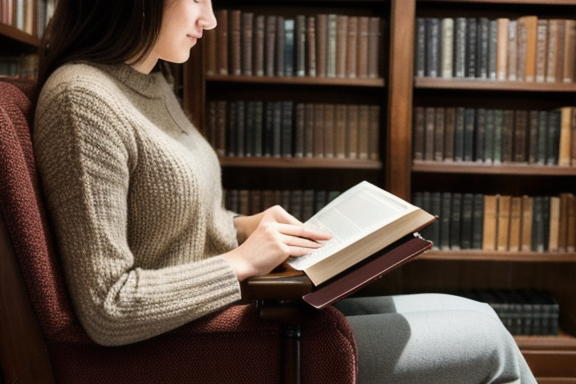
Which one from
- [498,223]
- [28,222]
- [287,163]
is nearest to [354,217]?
[28,222]

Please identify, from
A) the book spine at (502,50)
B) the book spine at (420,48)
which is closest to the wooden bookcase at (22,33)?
the book spine at (420,48)

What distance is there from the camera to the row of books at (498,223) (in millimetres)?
2035

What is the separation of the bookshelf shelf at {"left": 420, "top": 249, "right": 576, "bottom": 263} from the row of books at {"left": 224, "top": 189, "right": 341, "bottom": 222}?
0.41 m

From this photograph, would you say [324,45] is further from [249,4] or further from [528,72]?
[528,72]

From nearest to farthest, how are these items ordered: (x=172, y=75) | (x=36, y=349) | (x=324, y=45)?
(x=36, y=349) < (x=172, y=75) < (x=324, y=45)

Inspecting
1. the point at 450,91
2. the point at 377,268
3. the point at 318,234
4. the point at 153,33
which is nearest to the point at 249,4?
the point at 450,91

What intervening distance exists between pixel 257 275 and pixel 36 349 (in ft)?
1.02

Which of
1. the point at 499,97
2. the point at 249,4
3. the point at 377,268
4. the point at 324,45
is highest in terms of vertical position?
the point at 249,4

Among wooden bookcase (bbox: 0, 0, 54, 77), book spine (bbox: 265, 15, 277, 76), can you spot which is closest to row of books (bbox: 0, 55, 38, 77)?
wooden bookcase (bbox: 0, 0, 54, 77)

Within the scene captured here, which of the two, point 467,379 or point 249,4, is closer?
point 467,379

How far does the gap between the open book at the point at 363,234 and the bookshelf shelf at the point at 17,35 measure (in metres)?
0.91

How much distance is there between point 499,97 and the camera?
7.25ft

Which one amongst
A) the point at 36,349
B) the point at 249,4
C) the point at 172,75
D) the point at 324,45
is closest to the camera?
the point at 36,349

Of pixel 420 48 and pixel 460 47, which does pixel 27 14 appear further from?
pixel 460 47
